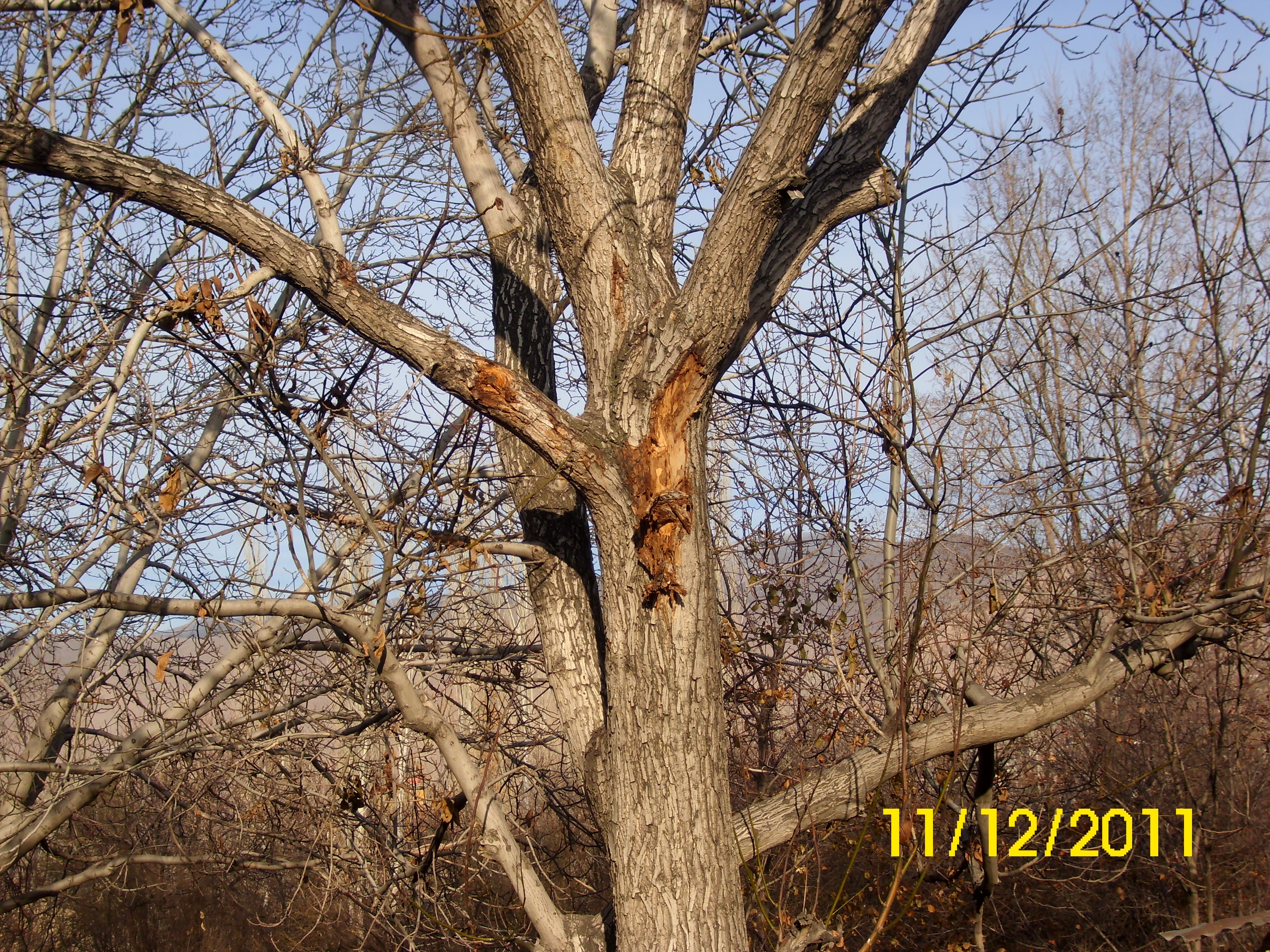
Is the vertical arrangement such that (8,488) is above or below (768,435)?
below

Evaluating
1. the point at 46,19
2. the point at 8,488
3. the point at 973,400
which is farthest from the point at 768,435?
the point at 46,19

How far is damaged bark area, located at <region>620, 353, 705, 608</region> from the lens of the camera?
2.74 m

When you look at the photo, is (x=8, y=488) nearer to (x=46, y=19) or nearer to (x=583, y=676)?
(x=46, y=19)

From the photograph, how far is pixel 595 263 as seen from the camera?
304 cm

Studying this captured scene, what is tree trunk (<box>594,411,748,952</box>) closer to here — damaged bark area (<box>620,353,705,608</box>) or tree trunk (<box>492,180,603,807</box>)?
damaged bark area (<box>620,353,705,608</box>)

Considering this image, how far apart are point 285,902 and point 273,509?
195 inches

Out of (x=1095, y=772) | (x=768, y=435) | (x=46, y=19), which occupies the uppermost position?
(x=46, y=19)
